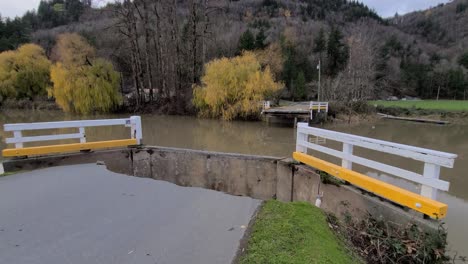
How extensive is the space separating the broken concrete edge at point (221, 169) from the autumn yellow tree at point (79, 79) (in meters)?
22.6

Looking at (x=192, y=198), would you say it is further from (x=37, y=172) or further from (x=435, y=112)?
(x=435, y=112)

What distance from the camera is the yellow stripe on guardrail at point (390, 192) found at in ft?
10.5

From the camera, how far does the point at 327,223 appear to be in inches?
128

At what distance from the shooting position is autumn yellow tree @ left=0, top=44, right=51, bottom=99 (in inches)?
1268

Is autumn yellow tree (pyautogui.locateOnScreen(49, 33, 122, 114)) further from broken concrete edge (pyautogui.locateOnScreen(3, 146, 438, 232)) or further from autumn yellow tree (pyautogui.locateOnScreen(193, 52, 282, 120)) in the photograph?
broken concrete edge (pyautogui.locateOnScreen(3, 146, 438, 232))

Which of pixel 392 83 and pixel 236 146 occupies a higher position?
pixel 392 83

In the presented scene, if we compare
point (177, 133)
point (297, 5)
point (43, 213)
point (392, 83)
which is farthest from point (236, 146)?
point (297, 5)

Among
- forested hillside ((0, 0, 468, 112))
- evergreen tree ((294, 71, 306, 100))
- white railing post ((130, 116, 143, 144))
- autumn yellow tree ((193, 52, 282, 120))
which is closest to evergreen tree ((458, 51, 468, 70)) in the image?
forested hillside ((0, 0, 468, 112))

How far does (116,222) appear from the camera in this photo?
344 cm

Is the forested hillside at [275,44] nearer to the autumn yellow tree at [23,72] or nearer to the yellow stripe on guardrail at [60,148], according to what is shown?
the autumn yellow tree at [23,72]

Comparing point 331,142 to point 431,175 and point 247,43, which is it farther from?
point 247,43

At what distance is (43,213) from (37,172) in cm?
252

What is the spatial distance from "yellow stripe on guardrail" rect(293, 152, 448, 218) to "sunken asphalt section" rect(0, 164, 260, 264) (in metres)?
1.62

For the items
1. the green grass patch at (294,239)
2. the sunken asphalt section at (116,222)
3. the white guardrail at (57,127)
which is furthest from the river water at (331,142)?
the white guardrail at (57,127)
